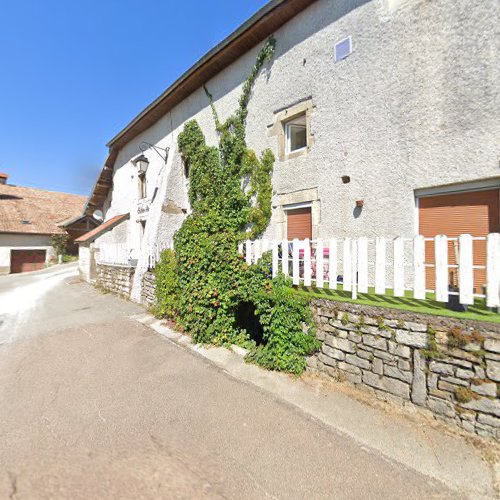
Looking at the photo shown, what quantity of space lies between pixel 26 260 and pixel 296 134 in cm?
2182

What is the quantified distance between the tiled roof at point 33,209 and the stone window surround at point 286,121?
2067 centimetres

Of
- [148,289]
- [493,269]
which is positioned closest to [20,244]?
[148,289]

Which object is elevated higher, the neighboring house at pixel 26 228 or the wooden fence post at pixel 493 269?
the neighboring house at pixel 26 228

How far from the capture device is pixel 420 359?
296 centimetres

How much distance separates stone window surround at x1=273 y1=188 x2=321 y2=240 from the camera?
613cm

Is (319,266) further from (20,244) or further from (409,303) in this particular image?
(20,244)

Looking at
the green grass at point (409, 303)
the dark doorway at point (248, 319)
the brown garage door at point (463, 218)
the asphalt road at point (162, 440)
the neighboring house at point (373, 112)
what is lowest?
the asphalt road at point (162, 440)

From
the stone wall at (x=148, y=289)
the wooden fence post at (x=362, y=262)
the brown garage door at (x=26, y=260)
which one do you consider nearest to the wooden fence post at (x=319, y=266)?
the wooden fence post at (x=362, y=262)

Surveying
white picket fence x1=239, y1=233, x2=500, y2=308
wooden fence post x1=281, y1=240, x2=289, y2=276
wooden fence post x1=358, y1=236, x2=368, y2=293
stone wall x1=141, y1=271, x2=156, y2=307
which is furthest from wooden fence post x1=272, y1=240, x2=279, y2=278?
stone wall x1=141, y1=271, x2=156, y2=307

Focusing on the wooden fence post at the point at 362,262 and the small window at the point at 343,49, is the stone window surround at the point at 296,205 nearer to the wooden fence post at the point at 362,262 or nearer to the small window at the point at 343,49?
the wooden fence post at the point at 362,262

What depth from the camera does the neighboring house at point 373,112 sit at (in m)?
4.31

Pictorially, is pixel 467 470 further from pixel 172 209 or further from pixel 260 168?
pixel 172 209

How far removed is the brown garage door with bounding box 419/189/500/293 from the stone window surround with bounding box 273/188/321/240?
80.6 inches

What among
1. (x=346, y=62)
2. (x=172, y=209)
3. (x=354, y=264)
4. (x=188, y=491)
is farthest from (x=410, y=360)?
(x=172, y=209)
